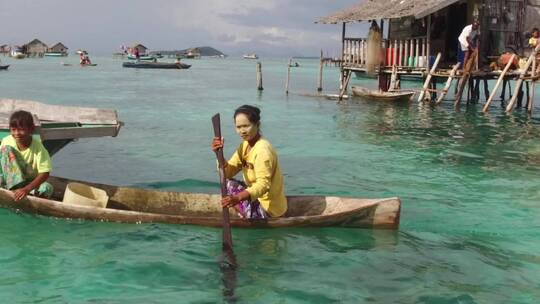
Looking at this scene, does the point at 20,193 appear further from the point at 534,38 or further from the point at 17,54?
the point at 17,54

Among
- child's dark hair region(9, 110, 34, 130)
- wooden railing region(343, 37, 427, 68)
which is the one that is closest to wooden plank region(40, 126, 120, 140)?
child's dark hair region(9, 110, 34, 130)

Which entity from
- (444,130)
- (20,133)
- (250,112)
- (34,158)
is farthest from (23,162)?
(444,130)

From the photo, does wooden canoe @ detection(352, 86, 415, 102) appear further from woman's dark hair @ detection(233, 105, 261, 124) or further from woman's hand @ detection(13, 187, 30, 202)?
woman's hand @ detection(13, 187, 30, 202)

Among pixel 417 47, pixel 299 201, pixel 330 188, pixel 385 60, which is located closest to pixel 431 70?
pixel 417 47

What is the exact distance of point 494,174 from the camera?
34.8ft

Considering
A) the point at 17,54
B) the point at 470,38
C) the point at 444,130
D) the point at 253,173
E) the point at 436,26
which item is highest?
the point at 17,54

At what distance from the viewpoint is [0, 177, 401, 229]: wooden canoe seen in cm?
620

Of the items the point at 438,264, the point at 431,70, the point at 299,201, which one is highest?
the point at 431,70

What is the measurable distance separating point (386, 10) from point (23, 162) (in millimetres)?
17993

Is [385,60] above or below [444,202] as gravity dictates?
above

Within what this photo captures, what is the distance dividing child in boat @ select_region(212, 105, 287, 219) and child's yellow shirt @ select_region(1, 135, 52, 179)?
2231 millimetres

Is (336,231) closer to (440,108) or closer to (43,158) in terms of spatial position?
(43,158)

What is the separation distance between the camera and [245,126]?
5.69m

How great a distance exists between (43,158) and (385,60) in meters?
18.9
